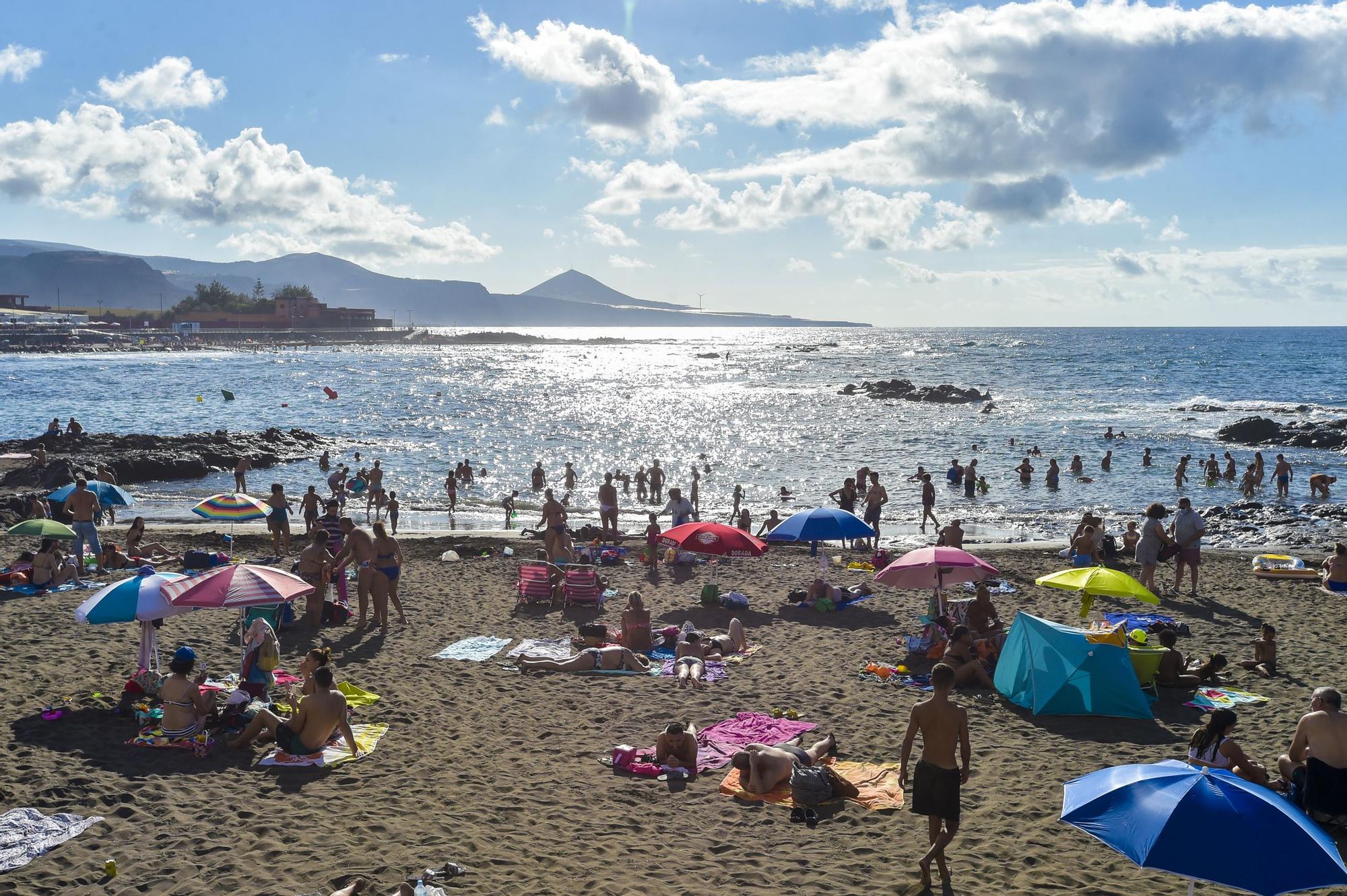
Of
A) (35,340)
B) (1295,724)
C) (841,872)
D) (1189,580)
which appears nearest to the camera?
(841,872)

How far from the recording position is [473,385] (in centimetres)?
7462

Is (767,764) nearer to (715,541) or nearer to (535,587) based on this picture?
(715,541)

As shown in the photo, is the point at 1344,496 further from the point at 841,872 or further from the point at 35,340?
the point at 35,340

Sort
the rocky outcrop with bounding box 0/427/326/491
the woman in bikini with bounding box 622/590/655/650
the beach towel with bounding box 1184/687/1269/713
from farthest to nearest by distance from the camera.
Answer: the rocky outcrop with bounding box 0/427/326/491 < the woman in bikini with bounding box 622/590/655/650 < the beach towel with bounding box 1184/687/1269/713

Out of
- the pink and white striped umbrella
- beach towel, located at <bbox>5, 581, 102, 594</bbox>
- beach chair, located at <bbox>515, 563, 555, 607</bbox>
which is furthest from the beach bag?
beach towel, located at <bbox>5, 581, 102, 594</bbox>

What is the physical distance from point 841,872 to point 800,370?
8970 cm

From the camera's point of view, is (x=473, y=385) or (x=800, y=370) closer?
(x=473, y=385)

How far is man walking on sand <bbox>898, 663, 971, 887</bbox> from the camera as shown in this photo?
573 centimetres

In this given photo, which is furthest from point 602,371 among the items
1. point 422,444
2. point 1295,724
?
point 1295,724

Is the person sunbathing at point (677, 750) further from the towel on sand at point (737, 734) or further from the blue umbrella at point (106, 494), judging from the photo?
the blue umbrella at point (106, 494)

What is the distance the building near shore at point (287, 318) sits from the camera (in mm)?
139875

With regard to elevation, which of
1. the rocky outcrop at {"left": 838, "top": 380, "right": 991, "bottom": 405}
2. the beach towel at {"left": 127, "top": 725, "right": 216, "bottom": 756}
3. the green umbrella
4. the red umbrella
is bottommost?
the beach towel at {"left": 127, "top": 725, "right": 216, "bottom": 756}

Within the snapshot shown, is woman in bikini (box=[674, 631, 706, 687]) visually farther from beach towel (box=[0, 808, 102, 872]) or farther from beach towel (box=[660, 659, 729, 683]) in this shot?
beach towel (box=[0, 808, 102, 872])

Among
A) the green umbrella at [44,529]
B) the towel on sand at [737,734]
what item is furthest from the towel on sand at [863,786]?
the green umbrella at [44,529]
